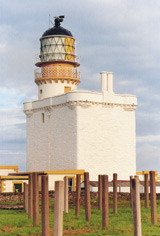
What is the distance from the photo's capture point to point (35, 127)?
54188 millimetres

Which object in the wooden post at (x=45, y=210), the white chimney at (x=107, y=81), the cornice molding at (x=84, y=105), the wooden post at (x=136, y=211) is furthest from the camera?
the white chimney at (x=107, y=81)

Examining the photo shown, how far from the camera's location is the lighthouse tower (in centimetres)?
5188

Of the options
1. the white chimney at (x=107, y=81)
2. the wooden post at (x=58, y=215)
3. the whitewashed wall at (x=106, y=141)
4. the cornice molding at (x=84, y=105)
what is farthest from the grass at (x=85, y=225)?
the white chimney at (x=107, y=81)

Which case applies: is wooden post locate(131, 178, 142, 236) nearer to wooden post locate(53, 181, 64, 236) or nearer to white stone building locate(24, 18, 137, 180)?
wooden post locate(53, 181, 64, 236)

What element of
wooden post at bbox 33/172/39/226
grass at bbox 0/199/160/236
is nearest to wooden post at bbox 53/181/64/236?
grass at bbox 0/199/160/236

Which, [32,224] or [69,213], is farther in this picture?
[69,213]

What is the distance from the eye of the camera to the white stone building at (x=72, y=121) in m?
48.1

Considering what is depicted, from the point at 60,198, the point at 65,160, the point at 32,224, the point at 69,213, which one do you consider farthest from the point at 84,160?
the point at 60,198

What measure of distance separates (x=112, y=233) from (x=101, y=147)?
29.7 m

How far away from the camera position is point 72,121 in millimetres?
48562

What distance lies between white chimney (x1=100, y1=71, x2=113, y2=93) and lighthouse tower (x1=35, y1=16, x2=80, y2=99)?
10.4 ft

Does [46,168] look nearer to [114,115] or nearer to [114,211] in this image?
[114,115]

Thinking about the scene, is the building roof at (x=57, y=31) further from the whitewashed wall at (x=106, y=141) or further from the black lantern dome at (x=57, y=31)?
the whitewashed wall at (x=106, y=141)

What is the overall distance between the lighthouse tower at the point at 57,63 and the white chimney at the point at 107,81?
3.16 m
